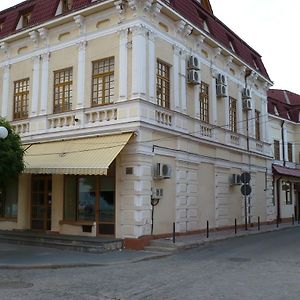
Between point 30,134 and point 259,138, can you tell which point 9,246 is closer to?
point 30,134

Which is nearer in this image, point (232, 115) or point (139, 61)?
point (139, 61)

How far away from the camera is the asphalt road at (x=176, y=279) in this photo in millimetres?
9328

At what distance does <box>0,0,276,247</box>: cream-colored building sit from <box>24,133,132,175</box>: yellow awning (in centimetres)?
5

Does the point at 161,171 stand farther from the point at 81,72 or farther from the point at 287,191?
the point at 287,191

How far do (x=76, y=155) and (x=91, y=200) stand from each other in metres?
1.98

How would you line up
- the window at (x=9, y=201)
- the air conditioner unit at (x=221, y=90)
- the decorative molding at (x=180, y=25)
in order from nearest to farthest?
the decorative molding at (x=180, y=25) → the window at (x=9, y=201) → the air conditioner unit at (x=221, y=90)

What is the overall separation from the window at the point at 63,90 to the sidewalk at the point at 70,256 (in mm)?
5903

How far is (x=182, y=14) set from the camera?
62.4 feet

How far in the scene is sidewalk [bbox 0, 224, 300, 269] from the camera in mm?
13125

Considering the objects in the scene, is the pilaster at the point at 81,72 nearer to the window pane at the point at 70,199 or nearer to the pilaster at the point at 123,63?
the pilaster at the point at 123,63

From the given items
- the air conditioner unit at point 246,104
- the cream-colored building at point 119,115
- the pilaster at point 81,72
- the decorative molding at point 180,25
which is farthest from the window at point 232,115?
the pilaster at point 81,72

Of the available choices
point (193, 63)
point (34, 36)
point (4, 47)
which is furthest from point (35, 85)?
point (193, 63)

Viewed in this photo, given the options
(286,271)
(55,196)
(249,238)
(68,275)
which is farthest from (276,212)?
(68,275)

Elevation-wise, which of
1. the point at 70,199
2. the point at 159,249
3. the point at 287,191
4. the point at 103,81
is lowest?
the point at 159,249
